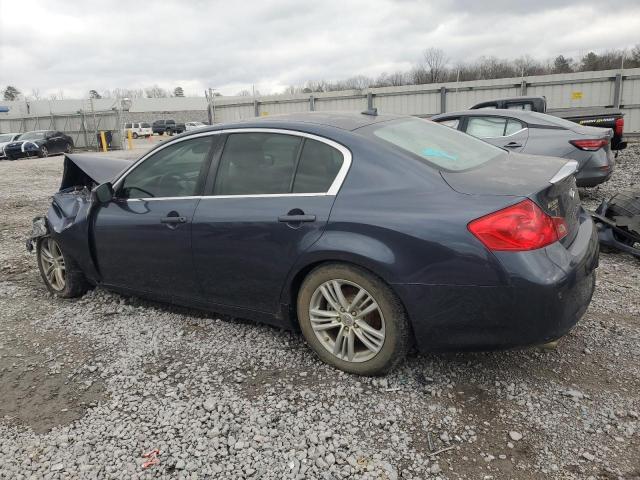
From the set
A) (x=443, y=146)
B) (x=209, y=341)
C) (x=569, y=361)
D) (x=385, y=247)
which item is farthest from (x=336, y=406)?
(x=443, y=146)

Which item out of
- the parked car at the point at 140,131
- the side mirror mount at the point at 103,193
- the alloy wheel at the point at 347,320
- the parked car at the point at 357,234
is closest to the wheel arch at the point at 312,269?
the parked car at the point at 357,234

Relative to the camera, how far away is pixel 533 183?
2.72 metres

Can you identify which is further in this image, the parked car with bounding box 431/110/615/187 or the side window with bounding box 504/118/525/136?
the side window with bounding box 504/118/525/136

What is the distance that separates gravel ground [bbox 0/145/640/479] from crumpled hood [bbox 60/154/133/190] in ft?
4.62

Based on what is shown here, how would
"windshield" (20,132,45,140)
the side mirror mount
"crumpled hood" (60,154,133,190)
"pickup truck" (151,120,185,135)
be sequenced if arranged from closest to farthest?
the side mirror mount, "crumpled hood" (60,154,133,190), "windshield" (20,132,45,140), "pickup truck" (151,120,185,135)

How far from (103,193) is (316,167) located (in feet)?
5.98

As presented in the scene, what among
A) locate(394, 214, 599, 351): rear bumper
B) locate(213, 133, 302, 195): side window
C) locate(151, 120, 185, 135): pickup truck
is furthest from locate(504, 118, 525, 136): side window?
locate(151, 120, 185, 135): pickup truck

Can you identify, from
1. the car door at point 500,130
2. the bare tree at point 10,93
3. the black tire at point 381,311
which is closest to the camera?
the black tire at point 381,311

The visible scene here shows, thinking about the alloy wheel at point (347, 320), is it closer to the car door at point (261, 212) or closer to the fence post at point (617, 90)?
the car door at point (261, 212)

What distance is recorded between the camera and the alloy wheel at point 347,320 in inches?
114

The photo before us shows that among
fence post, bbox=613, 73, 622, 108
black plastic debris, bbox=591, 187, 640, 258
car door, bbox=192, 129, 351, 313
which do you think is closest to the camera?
car door, bbox=192, 129, 351, 313

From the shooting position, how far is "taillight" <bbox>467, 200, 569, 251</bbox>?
2.47 metres

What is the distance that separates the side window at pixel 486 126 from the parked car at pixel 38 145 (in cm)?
2233

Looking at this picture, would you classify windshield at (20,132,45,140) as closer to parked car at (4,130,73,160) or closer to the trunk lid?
parked car at (4,130,73,160)
